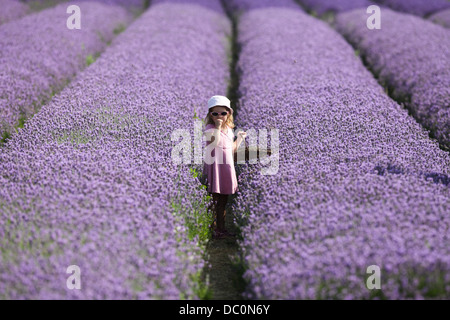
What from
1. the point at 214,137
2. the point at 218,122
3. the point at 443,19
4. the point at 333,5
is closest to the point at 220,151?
the point at 214,137

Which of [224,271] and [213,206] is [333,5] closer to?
[213,206]

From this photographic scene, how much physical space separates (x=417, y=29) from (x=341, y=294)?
31.0 feet

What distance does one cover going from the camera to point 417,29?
392 inches

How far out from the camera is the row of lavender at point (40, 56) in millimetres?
5859

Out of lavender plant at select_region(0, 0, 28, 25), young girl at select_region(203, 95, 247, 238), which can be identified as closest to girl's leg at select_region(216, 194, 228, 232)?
young girl at select_region(203, 95, 247, 238)

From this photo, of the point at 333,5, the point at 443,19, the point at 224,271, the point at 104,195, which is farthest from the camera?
the point at 333,5

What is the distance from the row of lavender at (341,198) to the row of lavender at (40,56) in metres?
3.25

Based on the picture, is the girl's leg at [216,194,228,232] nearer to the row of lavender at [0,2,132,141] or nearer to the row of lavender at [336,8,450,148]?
the row of lavender at [336,8,450,148]

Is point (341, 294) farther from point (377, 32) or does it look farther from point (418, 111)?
point (377, 32)

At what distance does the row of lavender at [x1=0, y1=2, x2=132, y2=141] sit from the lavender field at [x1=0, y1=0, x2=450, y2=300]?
4 cm

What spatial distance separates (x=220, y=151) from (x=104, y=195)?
4.09 feet

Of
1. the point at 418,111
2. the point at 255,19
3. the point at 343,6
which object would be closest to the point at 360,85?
the point at 418,111

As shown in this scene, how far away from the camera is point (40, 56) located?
759cm

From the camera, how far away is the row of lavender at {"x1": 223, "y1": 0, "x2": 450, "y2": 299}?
255 centimetres
